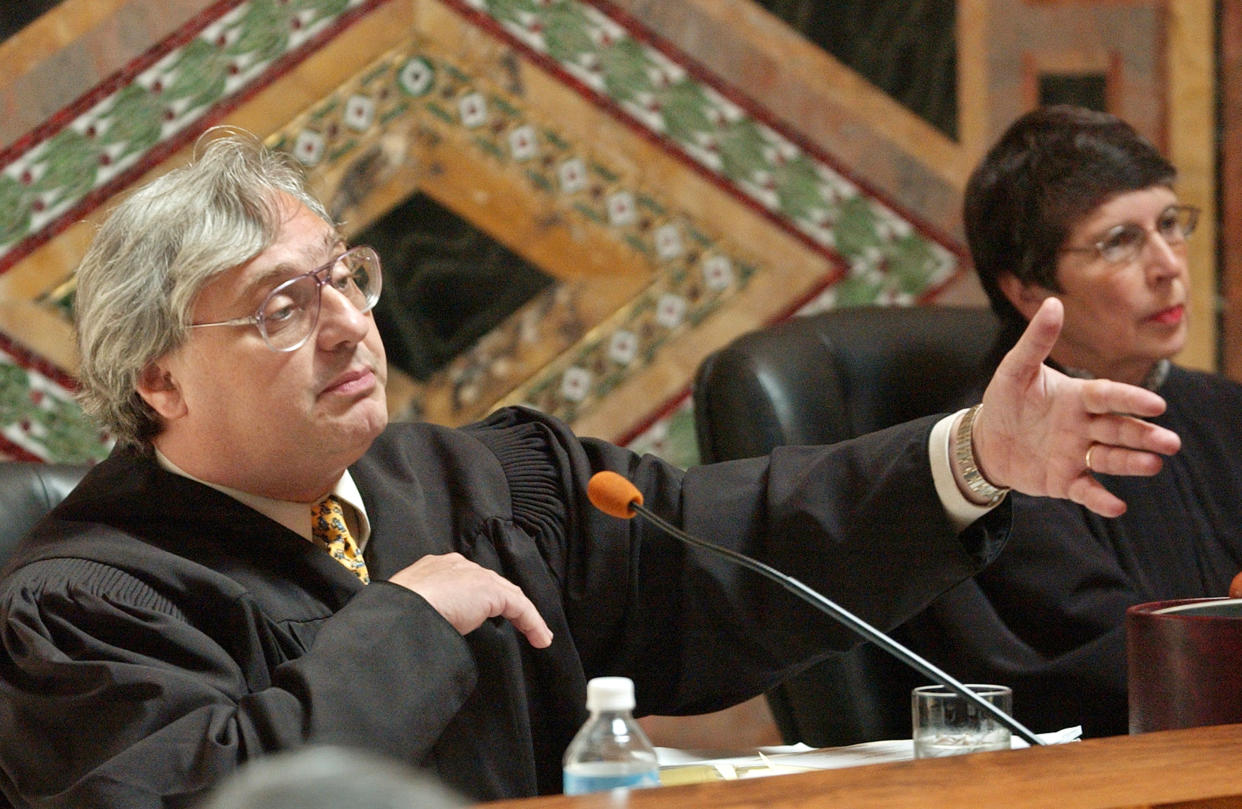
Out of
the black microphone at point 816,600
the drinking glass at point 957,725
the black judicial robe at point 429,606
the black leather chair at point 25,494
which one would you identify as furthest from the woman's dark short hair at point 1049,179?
the black leather chair at point 25,494

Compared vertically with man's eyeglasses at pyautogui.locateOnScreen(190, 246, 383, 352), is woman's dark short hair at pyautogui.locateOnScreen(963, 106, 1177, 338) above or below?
above

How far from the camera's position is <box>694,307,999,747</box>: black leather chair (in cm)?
235

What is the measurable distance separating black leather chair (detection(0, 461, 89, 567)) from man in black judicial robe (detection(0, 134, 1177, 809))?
184 mm

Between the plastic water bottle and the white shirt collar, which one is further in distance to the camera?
the white shirt collar

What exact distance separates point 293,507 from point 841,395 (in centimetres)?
105

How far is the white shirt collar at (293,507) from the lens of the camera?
187 cm

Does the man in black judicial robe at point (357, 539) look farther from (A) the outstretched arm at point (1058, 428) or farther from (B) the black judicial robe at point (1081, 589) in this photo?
(B) the black judicial robe at point (1081, 589)

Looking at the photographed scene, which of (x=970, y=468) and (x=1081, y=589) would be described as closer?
(x=970, y=468)

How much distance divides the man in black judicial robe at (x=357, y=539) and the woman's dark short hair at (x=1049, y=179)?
883 mm

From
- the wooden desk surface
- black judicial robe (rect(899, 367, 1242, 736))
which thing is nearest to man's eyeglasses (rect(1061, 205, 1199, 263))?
black judicial robe (rect(899, 367, 1242, 736))

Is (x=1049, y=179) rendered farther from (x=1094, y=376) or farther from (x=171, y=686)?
(x=171, y=686)

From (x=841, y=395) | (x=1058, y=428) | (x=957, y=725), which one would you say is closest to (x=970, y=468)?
(x=1058, y=428)

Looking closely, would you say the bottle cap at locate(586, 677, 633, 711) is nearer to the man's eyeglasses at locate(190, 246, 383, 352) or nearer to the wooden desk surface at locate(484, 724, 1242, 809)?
the wooden desk surface at locate(484, 724, 1242, 809)

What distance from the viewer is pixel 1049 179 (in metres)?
2.69
